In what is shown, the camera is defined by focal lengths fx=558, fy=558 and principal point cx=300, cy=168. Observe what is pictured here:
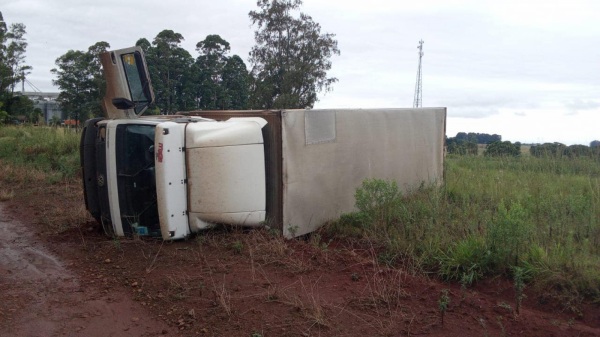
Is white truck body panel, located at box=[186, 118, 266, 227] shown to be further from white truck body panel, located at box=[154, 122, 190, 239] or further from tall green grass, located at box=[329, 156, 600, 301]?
tall green grass, located at box=[329, 156, 600, 301]

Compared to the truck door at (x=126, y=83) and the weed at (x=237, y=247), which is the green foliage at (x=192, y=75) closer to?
the truck door at (x=126, y=83)

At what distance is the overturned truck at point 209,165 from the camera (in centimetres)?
568

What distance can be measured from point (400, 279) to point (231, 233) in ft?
6.61

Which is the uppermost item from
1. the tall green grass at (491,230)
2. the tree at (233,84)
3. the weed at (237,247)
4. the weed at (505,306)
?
the tree at (233,84)

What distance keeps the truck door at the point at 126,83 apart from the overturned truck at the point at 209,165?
0.01 meters

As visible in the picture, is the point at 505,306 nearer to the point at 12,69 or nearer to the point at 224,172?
the point at 224,172

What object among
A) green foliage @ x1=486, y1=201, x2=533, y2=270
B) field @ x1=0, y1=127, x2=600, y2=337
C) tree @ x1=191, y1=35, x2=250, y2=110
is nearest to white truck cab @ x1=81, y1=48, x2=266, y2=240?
field @ x1=0, y1=127, x2=600, y2=337

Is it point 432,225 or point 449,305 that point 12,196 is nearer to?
point 432,225

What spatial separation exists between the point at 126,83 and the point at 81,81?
1993cm

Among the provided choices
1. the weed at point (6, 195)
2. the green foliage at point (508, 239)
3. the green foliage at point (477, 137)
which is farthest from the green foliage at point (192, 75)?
the green foliage at point (508, 239)

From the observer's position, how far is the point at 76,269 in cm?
530

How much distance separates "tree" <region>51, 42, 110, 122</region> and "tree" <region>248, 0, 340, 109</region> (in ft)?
29.6

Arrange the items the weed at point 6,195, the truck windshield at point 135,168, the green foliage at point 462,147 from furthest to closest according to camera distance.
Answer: the green foliage at point 462,147 < the weed at point 6,195 < the truck windshield at point 135,168

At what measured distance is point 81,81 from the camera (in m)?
24.6
